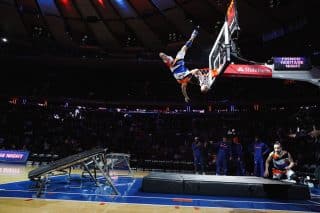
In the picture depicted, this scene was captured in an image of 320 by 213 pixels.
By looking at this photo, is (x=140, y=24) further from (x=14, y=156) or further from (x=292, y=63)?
(x=14, y=156)

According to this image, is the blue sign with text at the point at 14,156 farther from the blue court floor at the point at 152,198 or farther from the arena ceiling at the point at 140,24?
the blue court floor at the point at 152,198

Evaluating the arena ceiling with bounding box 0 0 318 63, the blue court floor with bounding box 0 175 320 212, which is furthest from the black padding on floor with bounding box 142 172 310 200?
the arena ceiling with bounding box 0 0 318 63

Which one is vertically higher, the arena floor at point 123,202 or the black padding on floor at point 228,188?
the black padding on floor at point 228,188

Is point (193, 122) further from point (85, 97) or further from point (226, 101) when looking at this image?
point (85, 97)

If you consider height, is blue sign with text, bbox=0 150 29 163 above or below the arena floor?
above

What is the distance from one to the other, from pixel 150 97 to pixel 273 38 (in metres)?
10.1

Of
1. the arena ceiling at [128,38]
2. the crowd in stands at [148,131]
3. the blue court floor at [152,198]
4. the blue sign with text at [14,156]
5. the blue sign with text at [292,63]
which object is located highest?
the arena ceiling at [128,38]

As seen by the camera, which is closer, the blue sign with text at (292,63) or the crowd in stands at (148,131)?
the blue sign with text at (292,63)

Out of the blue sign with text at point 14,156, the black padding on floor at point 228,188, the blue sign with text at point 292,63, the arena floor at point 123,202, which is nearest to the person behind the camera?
the arena floor at point 123,202

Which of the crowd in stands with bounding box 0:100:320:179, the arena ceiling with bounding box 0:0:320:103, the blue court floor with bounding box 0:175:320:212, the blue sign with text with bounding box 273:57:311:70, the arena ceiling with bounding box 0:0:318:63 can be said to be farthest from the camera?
the crowd in stands with bounding box 0:100:320:179

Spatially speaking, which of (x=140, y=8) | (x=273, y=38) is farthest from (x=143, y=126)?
(x=273, y=38)

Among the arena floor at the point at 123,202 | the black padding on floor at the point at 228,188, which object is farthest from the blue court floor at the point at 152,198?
the black padding on floor at the point at 228,188

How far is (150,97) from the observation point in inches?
912

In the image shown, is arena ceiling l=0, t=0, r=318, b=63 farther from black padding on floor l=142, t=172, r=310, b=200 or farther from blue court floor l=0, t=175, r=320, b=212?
blue court floor l=0, t=175, r=320, b=212
